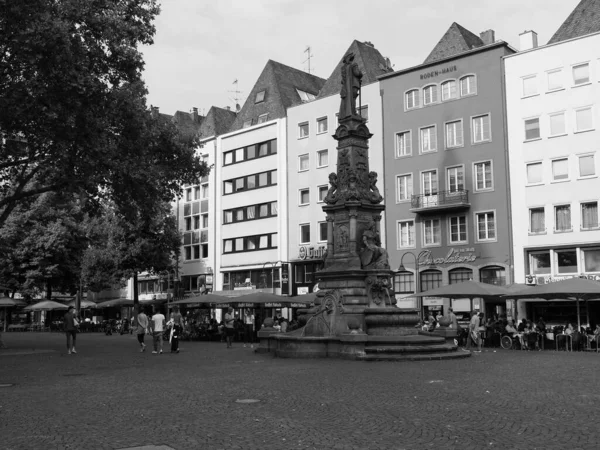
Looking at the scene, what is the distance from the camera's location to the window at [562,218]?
40531mm

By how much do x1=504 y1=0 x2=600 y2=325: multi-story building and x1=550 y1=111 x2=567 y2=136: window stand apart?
0.11 feet

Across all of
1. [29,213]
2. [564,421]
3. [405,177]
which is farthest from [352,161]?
[29,213]

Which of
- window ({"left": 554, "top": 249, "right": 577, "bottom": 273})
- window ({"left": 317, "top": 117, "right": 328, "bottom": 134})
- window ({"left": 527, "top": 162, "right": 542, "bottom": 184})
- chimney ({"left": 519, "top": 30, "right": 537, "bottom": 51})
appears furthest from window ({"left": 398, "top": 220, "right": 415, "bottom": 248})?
chimney ({"left": 519, "top": 30, "right": 537, "bottom": 51})

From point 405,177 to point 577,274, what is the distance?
1328 cm

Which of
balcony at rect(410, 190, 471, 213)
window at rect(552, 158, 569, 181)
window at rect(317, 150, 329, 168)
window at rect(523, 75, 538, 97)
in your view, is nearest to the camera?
window at rect(552, 158, 569, 181)

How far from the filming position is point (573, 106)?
4106 centimetres

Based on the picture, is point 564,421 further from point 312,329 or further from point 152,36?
point 152,36

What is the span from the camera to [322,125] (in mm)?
54406

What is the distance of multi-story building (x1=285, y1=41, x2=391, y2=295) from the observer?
53.4 metres

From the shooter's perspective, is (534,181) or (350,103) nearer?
(350,103)

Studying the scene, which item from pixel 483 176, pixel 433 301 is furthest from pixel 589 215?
pixel 433 301

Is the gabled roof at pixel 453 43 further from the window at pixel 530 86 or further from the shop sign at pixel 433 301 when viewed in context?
the shop sign at pixel 433 301

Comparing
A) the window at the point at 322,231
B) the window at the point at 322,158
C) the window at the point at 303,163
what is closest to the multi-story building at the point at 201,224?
the window at the point at 303,163

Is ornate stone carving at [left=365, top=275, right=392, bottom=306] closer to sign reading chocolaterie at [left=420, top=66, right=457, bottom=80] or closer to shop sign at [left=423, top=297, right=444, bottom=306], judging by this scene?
shop sign at [left=423, top=297, right=444, bottom=306]
